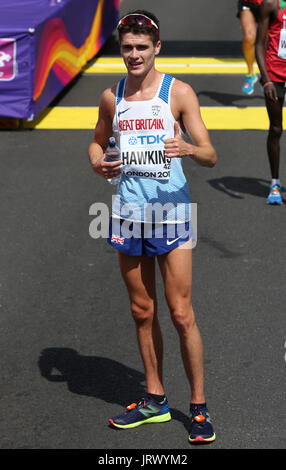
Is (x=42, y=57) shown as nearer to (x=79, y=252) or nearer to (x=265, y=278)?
(x=79, y=252)

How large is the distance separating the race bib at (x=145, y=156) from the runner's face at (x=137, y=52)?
0.34m

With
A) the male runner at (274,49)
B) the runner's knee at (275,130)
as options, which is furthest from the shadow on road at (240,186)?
the male runner at (274,49)

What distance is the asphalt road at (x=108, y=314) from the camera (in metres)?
5.12

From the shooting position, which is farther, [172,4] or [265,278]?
[172,4]

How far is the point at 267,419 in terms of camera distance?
Answer: 5.14 m

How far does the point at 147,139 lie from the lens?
4.66 m

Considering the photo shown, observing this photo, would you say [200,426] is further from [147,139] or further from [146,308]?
[147,139]

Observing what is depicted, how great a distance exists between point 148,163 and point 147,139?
128mm

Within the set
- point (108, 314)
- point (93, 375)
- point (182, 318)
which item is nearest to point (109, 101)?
point (182, 318)

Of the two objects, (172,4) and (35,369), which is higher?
(35,369)

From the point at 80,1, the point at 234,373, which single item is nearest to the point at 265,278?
the point at 234,373

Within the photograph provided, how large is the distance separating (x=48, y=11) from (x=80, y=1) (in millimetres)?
2259

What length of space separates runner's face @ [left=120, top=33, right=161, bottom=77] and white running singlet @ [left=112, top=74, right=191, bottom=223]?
5.9 inches

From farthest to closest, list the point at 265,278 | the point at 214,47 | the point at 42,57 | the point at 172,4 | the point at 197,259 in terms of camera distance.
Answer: the point at 172,4 → the point at 214,47 → the point at 42,57 → the point at 197,259 → the point at 265,278
